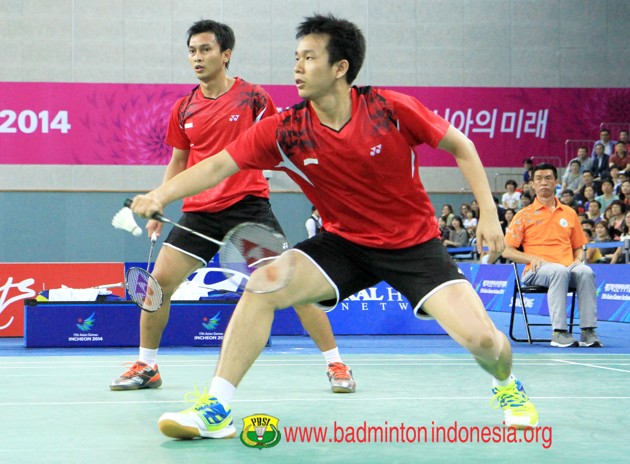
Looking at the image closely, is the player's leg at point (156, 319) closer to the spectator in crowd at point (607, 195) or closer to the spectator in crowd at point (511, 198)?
the spectator in crowd at point (607, 195)

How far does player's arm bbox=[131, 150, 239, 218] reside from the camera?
3.21 meters

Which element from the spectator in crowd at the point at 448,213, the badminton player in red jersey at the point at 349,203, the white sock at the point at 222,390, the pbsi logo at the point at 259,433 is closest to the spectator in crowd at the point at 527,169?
the spectator in crowd at the point at 448,213

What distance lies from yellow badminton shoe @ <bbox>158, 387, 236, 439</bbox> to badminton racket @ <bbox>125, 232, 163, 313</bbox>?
146cm

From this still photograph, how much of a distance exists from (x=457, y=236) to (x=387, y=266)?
44.4 feet

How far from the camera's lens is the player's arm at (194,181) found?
10.5ft

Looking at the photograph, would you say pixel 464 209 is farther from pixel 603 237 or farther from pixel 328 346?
pixel 328 346

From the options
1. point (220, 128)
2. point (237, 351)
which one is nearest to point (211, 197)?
point (220, 128)

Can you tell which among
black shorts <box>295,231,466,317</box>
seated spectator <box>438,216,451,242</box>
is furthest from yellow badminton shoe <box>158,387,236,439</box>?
seated spectator <box>438,216,451,242</box>

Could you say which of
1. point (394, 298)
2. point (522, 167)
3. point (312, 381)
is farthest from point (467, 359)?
point (522, 167)

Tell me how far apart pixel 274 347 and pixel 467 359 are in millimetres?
1849

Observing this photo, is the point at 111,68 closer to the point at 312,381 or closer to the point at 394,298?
the point at 394,298

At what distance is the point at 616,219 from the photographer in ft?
40.8

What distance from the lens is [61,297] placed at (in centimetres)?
802

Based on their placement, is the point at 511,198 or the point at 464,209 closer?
the point at 511,198
